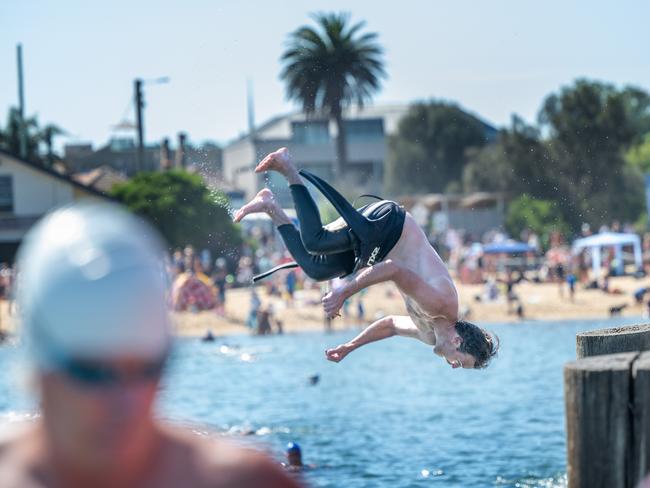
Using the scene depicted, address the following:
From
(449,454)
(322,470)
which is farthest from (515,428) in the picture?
(322,470)

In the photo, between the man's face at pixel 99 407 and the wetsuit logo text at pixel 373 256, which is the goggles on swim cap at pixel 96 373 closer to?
the man's face at pixel 99 407

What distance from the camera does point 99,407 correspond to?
6.47 ft

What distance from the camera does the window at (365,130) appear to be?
7381cm

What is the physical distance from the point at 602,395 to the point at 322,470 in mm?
11615

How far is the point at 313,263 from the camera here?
895cm

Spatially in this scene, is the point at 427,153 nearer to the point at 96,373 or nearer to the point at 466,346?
the point at 466,346

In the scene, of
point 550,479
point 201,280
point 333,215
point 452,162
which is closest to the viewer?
point 333,215

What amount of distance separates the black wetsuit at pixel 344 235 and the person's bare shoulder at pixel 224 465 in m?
6.55

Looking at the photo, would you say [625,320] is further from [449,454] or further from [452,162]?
[452,162]

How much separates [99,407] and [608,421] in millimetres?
A: 2466

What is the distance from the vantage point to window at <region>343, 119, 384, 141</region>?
242 ft

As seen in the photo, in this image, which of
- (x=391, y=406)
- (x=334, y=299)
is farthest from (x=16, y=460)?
(x=391, y=406)

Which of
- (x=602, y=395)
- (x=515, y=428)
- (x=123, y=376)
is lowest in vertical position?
(x=515, y=428)

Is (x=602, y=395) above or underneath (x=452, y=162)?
underneath
